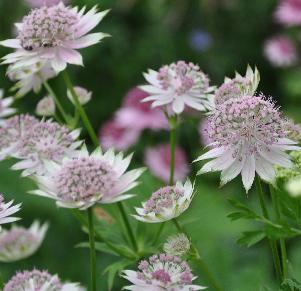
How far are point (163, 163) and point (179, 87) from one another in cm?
175

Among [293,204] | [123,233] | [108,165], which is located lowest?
[123,233]

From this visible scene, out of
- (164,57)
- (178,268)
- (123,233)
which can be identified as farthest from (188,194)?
(164,57)

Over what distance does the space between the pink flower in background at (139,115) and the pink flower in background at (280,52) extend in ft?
3.81

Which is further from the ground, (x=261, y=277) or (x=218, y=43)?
(x=261, y=277)

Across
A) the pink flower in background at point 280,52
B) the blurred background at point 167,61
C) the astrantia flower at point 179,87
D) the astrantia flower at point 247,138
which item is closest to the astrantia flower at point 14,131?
the astrantia flower at point 179,87

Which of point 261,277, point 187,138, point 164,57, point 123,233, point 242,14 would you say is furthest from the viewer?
point 242,14

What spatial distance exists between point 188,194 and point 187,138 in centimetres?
284

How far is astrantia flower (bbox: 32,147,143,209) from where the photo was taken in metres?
1.21

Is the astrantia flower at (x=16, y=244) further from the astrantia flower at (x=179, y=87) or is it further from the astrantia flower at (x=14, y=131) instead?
the astrantia flower at (x=179, y=87)

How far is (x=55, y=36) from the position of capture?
1.60 m

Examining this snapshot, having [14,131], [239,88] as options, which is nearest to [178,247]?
[239,88]

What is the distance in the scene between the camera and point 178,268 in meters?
1.21

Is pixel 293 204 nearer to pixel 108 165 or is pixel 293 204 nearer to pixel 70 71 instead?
pixel 108 165

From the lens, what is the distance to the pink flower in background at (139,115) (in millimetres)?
3346
